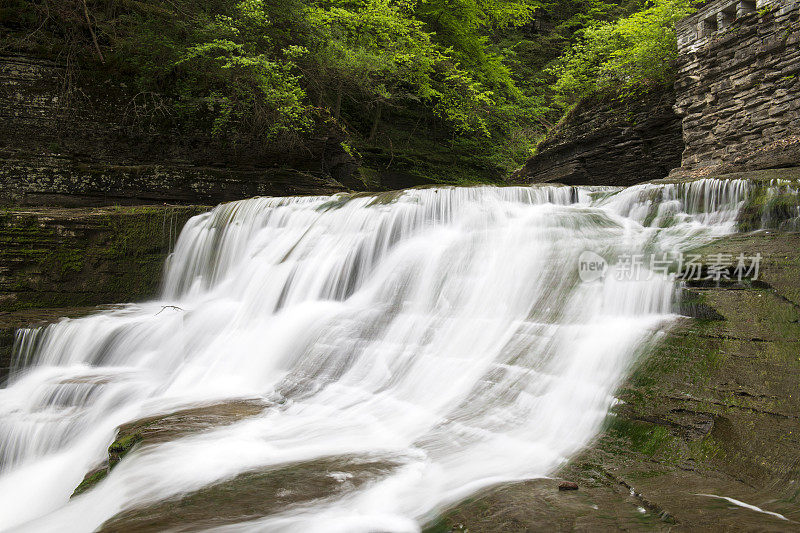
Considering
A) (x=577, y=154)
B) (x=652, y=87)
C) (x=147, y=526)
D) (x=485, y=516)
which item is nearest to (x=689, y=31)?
(x=652, y=87)

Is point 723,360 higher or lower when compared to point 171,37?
lower

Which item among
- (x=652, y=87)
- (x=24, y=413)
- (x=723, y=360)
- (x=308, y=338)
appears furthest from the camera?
(x=652, y=87)

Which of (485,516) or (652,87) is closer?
(485,516)

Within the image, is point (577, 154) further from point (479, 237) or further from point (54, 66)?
point (54, 66)

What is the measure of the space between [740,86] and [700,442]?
30.8ft

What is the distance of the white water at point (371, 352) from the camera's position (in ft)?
9.17

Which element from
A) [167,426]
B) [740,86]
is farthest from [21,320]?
[740,86]

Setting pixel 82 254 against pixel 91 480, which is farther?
pixel 82 254

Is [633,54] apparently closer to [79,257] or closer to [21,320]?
[79,257]

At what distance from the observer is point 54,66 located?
33.6ft

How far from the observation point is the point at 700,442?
8.45ft

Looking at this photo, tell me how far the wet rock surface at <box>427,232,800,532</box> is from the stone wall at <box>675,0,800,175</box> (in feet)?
21.6

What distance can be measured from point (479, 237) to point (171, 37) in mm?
8472

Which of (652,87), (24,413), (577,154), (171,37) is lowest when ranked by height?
(24,413)
